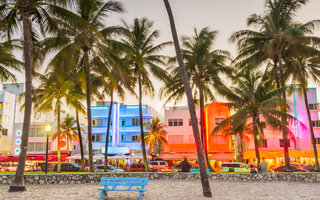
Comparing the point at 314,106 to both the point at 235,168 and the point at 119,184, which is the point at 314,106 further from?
the point at 119,184

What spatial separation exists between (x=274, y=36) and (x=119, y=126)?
112 ft

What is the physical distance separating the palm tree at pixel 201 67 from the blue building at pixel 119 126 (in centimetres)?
2359

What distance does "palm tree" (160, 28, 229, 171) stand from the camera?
2499 centimetres

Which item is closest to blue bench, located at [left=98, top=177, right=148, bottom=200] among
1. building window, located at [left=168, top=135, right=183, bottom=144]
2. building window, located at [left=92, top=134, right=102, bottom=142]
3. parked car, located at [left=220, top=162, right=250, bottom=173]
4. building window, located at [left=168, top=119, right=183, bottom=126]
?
parked car, located at [left=220, top=162, right=250, bottom=173]

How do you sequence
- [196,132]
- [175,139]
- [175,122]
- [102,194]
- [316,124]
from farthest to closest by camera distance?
[175,122]
[175,139]
[316,124]
[196,132]
[102,194]

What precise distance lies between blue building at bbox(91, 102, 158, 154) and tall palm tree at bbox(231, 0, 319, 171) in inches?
1115

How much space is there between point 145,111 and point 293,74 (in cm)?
2951

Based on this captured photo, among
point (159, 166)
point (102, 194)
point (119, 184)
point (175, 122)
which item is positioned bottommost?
point (159, 166)

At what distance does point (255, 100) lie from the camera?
23203 mm

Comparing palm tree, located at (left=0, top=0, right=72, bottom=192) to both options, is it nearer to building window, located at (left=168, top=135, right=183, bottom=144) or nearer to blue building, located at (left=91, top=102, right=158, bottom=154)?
building window, located at (left=168, top=135, right=183, bottom=144)

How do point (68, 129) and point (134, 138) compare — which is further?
point (68, 129)

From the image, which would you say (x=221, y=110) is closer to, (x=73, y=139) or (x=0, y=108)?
(x=73, y=139)

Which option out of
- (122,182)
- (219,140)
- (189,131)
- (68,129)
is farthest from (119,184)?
(68,129)

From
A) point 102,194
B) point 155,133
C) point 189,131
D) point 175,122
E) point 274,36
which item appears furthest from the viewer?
point 155,133
